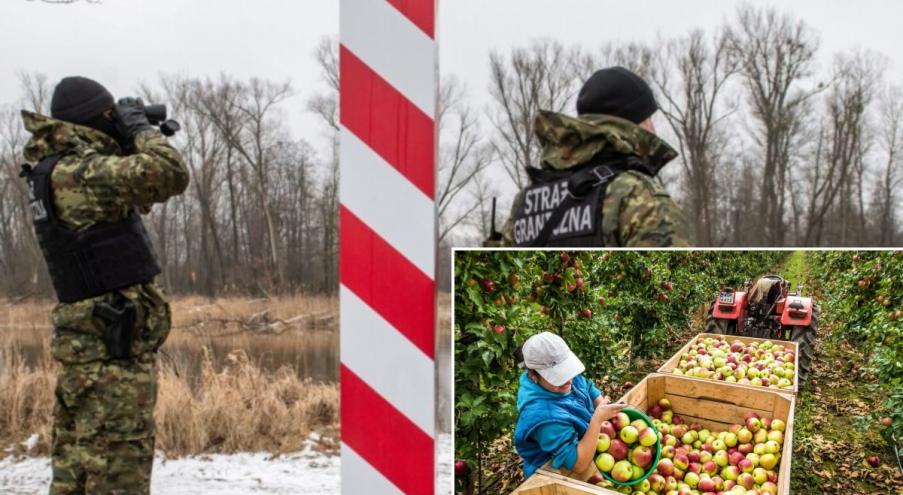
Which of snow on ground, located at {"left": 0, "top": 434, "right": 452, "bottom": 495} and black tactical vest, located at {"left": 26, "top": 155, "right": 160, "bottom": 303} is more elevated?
black tactical vest, located at {"left": 26, "top": 155, "right": 160, "bottom": 303}

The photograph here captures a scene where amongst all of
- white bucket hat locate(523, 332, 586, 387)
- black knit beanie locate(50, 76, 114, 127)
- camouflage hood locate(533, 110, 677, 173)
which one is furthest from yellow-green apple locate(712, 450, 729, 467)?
black knit beanie locate(50, 76, 114, 127)

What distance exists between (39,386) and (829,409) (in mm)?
6378

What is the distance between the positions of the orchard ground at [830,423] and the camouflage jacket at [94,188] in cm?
226

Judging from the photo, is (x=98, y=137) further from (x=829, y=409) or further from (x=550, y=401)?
(x=829, y=409)

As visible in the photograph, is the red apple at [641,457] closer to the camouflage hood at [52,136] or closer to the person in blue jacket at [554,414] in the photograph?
the person in blue jacket at [554,414]

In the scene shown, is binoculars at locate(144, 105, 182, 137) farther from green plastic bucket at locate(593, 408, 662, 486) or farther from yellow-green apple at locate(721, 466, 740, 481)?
yellow-green apple at locate(721, 466, 740, 481)

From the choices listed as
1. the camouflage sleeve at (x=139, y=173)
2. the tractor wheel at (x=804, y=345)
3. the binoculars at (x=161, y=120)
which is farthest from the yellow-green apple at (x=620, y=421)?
the binoculars at (x=161, y=120)

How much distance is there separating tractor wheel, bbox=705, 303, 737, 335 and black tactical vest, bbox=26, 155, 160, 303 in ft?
8.91

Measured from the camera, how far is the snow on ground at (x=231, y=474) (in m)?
4.32

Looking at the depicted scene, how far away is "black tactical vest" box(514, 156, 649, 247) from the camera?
1880 millimetres

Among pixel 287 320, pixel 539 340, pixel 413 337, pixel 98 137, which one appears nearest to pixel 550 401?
pixel 539 340

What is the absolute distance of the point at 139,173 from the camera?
290 cm

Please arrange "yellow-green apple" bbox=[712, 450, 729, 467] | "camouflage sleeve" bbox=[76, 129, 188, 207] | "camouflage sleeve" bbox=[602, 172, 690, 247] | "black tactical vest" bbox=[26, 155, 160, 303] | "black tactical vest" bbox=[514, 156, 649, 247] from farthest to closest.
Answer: "black tactical vest" bbox=[26, 155, 160, 303]
"camouflage sleeve" bbox=[76, 129, 188, 207]
"black tactical vest" bbox=[514, 156, 649, 247]
"camouflage sleeve" bbox=[602, 172, 690, 247]
"yellow-green apple" bbox=[712, 450, 729, 467]

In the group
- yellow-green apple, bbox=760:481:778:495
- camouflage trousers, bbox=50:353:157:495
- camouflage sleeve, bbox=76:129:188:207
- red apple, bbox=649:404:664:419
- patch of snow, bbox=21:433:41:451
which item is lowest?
patch of snow, bbox=21:433:41:451
